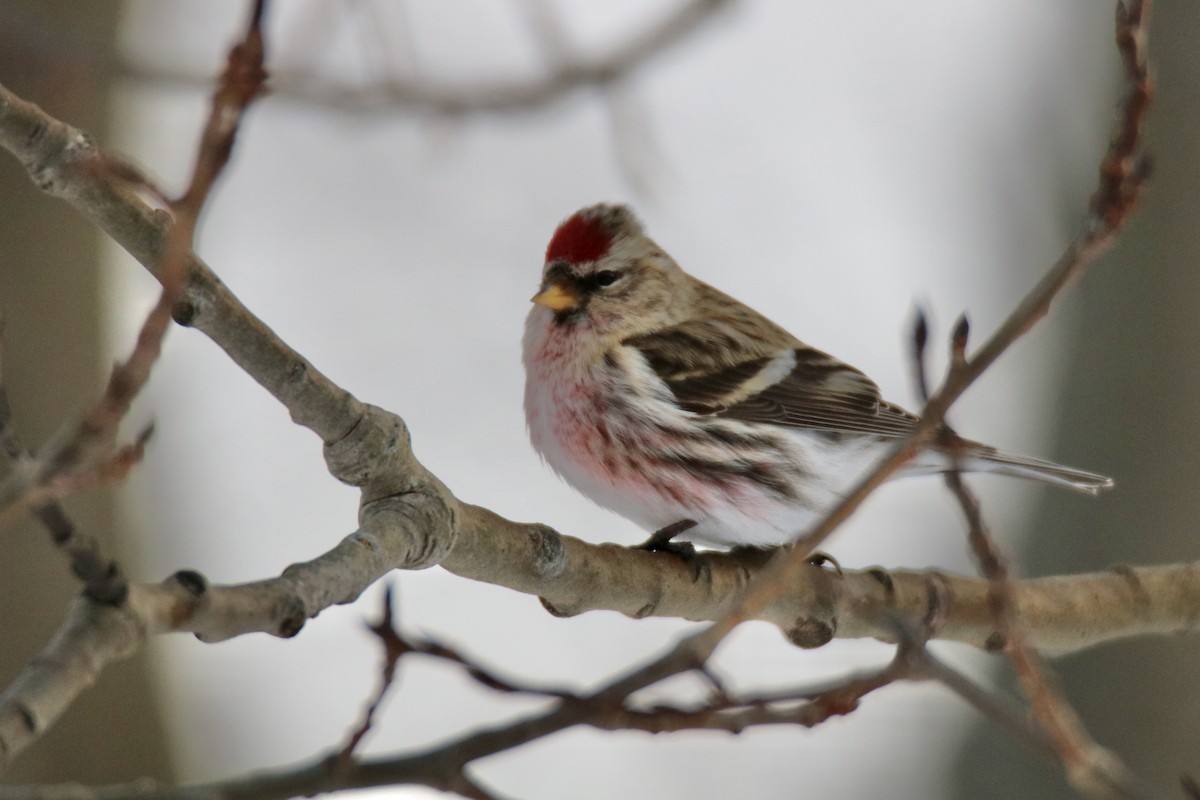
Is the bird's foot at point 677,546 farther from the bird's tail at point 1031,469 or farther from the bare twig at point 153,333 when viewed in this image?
the bare twig at point 153,333

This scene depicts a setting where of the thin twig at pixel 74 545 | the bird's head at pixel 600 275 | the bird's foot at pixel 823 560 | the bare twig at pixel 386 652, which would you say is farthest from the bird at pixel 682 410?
the thin twig at pixel 74 545

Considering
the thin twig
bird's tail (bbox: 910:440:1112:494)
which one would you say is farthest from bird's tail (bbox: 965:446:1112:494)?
the thin twig

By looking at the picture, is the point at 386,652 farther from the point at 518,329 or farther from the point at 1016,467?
the point at 518,329

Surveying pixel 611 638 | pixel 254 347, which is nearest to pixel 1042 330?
pixel 611 638

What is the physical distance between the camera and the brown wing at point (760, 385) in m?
2.87

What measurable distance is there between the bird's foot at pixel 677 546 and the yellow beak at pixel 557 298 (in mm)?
599

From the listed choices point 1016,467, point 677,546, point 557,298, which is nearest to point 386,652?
point 677,546

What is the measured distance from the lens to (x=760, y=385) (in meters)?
2.94

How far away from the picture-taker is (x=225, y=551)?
4930 millimetres

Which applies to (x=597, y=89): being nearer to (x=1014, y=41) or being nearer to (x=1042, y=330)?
→ (x=1042, y=330)

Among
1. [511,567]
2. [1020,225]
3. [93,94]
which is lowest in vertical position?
[511,567]

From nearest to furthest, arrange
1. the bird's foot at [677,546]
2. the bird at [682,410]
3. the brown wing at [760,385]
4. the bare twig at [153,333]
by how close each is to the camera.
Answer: the bare twig at [153,333], the bird's foot at [677,546], the bird at [682,410], the brown wing at [760,385]

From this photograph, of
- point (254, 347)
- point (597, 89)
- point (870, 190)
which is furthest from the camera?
point (870, 190)

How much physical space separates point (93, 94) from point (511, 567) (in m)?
2.60
